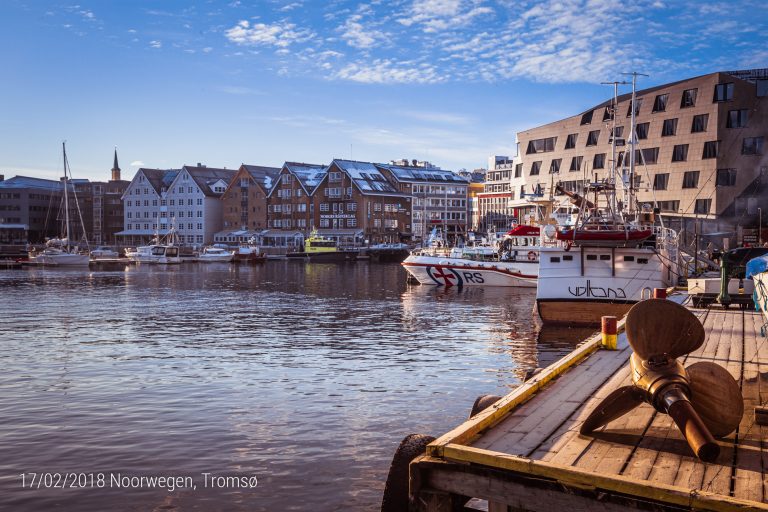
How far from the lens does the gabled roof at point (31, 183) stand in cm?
15814

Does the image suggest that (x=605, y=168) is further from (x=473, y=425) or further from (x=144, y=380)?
(x=473, y=425)

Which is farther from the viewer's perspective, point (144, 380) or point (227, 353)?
point (227, 353)

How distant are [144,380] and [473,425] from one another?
14963 mm

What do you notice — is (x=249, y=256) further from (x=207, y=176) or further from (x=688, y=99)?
(x=688, y=99)

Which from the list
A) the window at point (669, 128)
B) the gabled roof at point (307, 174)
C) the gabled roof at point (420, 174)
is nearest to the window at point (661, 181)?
the window at point (669, 128)

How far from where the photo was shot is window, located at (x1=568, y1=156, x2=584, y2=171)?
73119mm

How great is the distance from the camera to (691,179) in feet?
213

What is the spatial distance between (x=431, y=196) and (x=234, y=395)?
11917 centimetres

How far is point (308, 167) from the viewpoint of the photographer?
136625mm

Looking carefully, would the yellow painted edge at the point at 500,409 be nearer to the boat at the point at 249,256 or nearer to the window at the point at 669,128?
the window at the point at 669,128

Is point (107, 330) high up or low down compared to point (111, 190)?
down

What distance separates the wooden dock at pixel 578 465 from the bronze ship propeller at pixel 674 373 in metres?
0.41

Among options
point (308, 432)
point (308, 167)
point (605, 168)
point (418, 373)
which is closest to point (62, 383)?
point (308, 432)

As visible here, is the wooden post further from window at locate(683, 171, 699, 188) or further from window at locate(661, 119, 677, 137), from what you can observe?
window at locate(661, 119, 677, 137)
